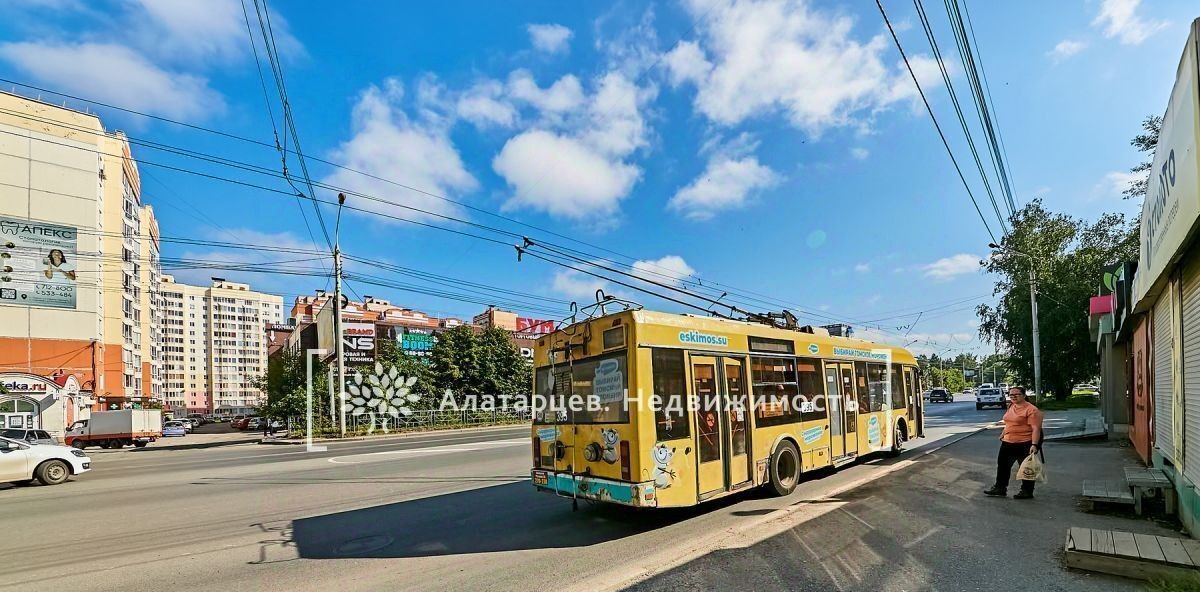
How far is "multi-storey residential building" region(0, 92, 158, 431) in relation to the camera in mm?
42906

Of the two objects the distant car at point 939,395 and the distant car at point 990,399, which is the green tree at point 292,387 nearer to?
the distant car at point 990,399

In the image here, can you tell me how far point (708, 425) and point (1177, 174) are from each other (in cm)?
518

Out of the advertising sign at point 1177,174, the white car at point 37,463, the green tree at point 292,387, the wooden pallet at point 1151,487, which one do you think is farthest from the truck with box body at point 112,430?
the advertising sign at point 1177,174

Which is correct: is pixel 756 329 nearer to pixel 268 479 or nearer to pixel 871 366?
pixel 871 366

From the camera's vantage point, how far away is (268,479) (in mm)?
13961

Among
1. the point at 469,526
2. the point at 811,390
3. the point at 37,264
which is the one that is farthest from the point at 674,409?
the point at 37,264

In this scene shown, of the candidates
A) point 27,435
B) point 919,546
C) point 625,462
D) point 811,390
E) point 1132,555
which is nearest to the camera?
point 1132,555

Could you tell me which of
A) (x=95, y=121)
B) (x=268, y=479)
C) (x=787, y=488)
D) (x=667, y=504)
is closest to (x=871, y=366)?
(x=787, y=488)

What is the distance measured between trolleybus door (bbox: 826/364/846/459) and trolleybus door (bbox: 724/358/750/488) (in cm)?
288

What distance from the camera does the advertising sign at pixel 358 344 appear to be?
3203 centimetres

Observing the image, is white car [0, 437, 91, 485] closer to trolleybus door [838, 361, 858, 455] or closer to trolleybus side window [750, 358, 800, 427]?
trolleybus side window [750, 358, 800, 427]

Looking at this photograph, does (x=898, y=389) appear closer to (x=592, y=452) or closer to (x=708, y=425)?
(x=708, y=425)

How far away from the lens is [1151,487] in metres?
7.34

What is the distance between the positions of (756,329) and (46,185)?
196 ft
